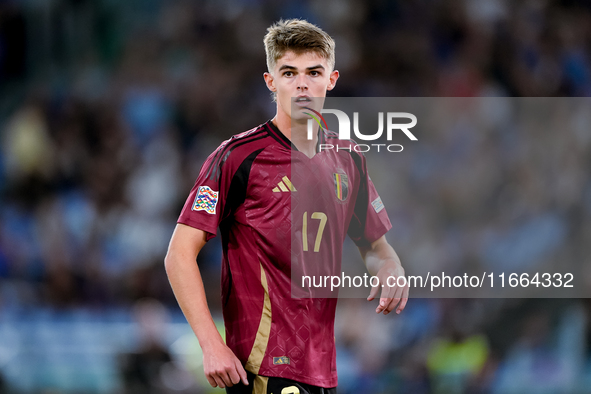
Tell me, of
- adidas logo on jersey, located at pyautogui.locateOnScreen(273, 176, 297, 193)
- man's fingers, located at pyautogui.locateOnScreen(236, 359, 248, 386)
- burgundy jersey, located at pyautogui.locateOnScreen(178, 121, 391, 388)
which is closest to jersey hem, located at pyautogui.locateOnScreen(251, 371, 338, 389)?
burgundy jersey, located at pyautogui.locateOnScreen(178, 121, 391, 388)

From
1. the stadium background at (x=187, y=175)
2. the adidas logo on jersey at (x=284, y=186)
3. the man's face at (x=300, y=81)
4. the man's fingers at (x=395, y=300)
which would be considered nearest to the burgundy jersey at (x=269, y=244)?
the adidas logo on jersey at (x=284, y=186)

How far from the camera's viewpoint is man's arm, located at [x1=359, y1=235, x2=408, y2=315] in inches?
119

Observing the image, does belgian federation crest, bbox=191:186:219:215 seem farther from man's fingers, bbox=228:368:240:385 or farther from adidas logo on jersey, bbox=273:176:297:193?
man's fingers, bbox=228:368:240:385

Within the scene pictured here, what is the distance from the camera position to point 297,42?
3.05 meters

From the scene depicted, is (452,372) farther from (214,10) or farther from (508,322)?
(214,10)

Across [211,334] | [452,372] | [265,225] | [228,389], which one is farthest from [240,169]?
[452,372]

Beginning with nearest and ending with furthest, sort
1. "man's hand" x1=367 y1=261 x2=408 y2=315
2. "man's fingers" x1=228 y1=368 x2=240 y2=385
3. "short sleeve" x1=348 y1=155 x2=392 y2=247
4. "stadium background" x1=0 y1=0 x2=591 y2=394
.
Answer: "man's fingers" x1=228 y1=368 x2=240 y2=385
"man's hand" x1=367 y1=261 x2=408 y2=315
"short sleeve" x1=348 y1=155 x2=392 y2=247
"stadium background" x1=0 y1=0 x2=591 y2=394

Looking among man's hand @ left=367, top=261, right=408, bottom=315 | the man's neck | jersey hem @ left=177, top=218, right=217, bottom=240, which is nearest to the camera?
jersey hem @ left=177, top=218, right=217, bottom=240

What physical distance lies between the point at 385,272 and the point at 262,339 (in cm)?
64

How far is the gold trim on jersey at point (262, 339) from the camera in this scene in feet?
9.57

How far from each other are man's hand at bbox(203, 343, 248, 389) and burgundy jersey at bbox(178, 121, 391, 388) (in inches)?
7.6

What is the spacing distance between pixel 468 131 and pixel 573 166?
967 mm

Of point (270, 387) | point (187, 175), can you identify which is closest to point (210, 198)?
point (270, 387)

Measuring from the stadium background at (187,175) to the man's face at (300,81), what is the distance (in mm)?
2664
